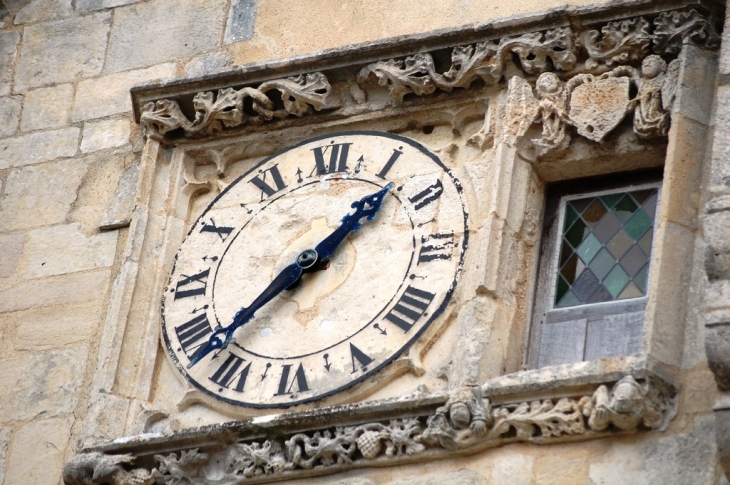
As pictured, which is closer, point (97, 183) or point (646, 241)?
point (646, 241)

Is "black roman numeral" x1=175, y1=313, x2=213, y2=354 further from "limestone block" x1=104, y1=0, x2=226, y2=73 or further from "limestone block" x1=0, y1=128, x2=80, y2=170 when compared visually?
→ "limestone block" x1=104, y1=0, x2=226, y2=73

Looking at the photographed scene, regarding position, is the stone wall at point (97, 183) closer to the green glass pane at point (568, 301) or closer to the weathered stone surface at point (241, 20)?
the weathered stone surface at point (241, 20)

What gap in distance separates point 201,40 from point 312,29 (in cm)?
51

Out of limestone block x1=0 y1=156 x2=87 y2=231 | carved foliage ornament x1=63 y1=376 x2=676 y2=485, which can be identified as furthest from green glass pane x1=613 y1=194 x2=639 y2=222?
limestone block x1=0 y1=156 x2=87 y2=231

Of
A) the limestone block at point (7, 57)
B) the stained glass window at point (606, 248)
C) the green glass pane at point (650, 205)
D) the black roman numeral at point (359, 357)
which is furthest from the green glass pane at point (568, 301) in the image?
the limestone block at point (7, 57)

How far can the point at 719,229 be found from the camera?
212 inches

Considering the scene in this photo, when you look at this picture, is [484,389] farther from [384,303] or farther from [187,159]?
[187,159]

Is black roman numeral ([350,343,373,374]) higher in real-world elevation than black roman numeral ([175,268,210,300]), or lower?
lower

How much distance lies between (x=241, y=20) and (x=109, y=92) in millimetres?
626

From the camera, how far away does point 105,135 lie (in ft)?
24.5

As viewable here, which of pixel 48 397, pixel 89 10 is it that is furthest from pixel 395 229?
pixel 89 10

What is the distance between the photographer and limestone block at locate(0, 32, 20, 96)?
7855mm

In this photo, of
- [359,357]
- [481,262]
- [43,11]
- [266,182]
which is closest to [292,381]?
[359,357]

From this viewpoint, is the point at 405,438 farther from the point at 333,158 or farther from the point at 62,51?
the point at 62,51
